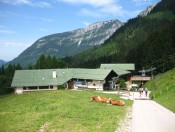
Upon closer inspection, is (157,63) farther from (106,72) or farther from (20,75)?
(20,75)

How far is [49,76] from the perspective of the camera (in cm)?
9169

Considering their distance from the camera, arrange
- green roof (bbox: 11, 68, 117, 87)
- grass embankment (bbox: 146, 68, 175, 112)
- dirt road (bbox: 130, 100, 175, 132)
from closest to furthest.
Result: dirt road (bbox: 130, 100, 175, 132), grass embankment (bbox: 146, 68, 175, 112), green roof (bbox: 11, 68, 117, 87)

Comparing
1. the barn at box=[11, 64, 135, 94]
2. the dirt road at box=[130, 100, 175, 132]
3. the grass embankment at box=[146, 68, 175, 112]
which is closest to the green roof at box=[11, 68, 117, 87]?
the barn at box=[11, 64, 135, 94]

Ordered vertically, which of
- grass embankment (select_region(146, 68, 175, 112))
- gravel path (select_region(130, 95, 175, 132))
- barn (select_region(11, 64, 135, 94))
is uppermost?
barn (select_region(11, 64, 135, 94))

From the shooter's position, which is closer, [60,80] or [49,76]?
[60,80]

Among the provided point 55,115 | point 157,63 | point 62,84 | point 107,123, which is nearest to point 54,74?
point 62,84

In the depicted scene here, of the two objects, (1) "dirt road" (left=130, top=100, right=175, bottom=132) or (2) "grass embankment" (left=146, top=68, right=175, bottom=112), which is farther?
(2) "grass embankment" (left=146, top=68, right=175, bottom=112)

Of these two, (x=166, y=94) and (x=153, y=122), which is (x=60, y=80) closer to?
(x=166, y=94)

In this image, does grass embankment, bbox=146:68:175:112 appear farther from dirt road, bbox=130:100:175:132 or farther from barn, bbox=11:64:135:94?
barn, bbox=11:64:135:94

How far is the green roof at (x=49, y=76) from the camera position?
292 ft

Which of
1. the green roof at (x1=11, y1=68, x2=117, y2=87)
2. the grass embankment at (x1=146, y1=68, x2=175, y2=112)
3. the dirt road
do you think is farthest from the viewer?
the green roof at (x1=11, y1=68, x2=117, y2=87)

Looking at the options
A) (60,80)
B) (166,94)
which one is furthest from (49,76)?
(166,94)

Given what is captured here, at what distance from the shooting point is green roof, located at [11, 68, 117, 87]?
292ft

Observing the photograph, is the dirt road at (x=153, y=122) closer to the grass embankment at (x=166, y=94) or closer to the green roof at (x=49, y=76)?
the grass embankment at (x=166, y=94)
